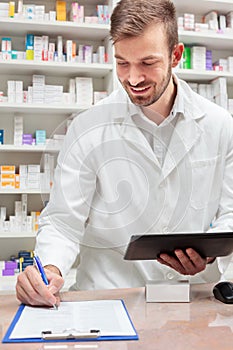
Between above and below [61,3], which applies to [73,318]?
below

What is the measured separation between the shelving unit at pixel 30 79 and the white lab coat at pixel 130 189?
6.50 ft

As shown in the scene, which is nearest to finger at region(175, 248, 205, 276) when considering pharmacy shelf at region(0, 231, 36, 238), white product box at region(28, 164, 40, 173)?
pharmacy shelf at region(0, 231, 36, 238)

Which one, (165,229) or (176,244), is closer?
(176,244)

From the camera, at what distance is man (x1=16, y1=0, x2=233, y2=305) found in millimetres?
1310

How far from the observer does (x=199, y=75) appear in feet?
12.2

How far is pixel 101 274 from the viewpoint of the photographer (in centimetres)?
142

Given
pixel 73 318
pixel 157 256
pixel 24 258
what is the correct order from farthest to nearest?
pixel 24 258, pixel 157 256, pixel 73 318

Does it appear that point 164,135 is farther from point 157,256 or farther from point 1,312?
point 1,312

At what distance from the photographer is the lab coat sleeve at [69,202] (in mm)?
1287

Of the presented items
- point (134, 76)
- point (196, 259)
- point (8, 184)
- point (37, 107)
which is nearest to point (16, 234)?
point (8, 184)

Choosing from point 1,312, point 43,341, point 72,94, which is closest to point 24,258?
point 72,94

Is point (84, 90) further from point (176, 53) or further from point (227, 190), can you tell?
point (227, 190)

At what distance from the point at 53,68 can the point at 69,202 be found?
229cm

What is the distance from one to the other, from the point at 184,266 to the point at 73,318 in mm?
341
